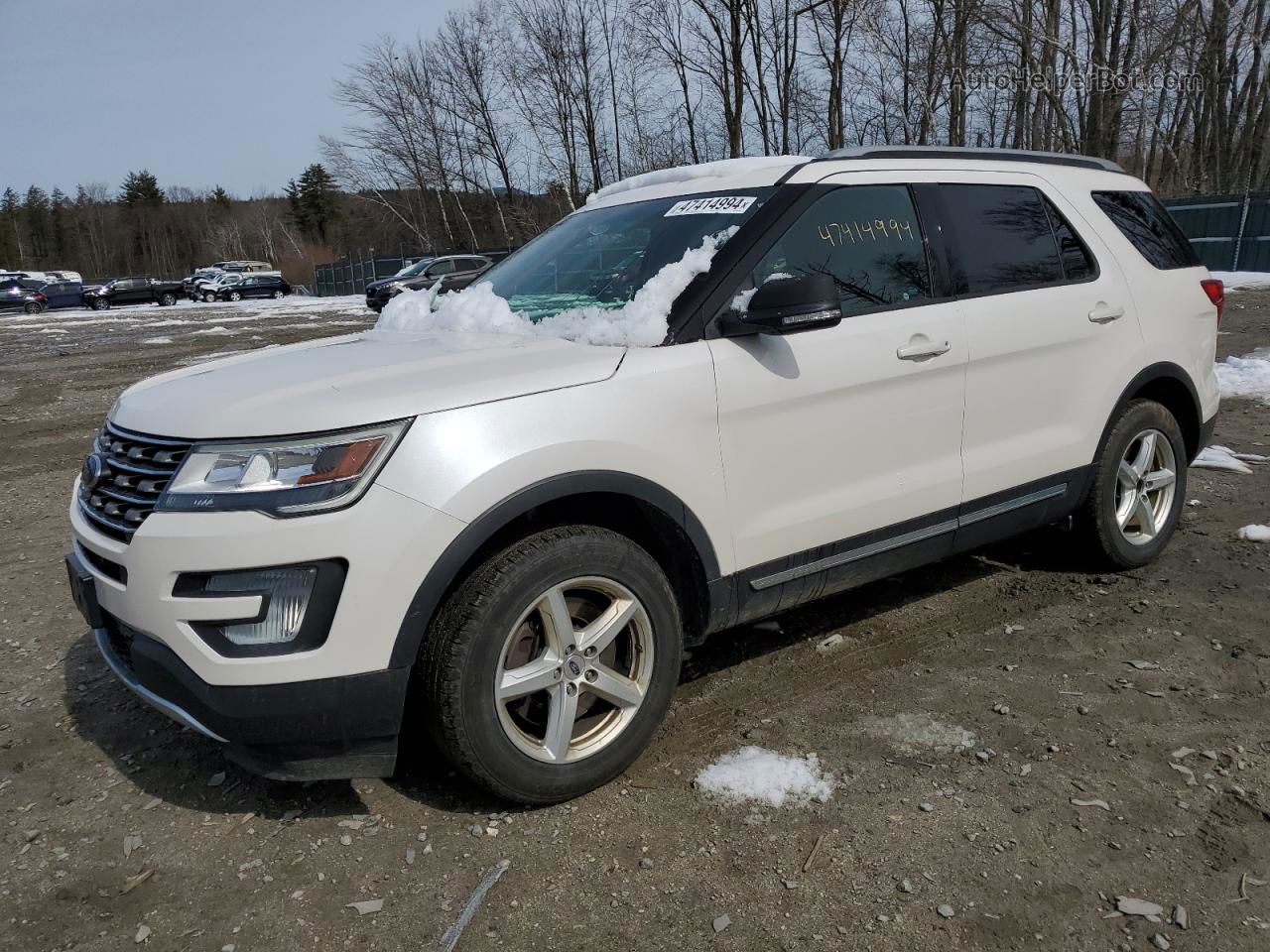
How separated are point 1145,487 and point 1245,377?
5802 mm

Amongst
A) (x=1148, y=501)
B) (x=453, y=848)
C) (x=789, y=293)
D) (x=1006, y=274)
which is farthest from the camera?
(x=1148, y=501)

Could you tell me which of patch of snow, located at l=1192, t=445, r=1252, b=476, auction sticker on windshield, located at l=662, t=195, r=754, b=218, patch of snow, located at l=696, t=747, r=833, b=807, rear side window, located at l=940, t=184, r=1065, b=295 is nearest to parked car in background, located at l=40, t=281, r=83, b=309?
auction sticker on windshield, located at l=662, t=195, r=754, b=218

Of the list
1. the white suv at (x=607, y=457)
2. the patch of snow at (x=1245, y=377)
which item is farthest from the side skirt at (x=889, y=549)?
the patch of snow at (x=1245, y=377)

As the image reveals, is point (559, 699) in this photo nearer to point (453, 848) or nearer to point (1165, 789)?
point (453, 848)

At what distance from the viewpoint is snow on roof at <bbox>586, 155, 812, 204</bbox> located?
3455 mm

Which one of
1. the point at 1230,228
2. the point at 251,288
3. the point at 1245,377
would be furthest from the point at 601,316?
the point at 251,288

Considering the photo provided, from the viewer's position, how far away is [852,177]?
3.38 metres

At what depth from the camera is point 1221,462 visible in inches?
244

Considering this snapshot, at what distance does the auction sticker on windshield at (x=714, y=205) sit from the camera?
3.24 meters

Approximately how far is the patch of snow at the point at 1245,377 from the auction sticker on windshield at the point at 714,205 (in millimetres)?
6730

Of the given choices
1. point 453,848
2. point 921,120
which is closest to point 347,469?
point 453,848

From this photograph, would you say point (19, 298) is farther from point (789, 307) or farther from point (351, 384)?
point (789, 307)

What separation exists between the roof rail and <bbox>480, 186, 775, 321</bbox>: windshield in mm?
475

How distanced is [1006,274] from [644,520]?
1934mm
